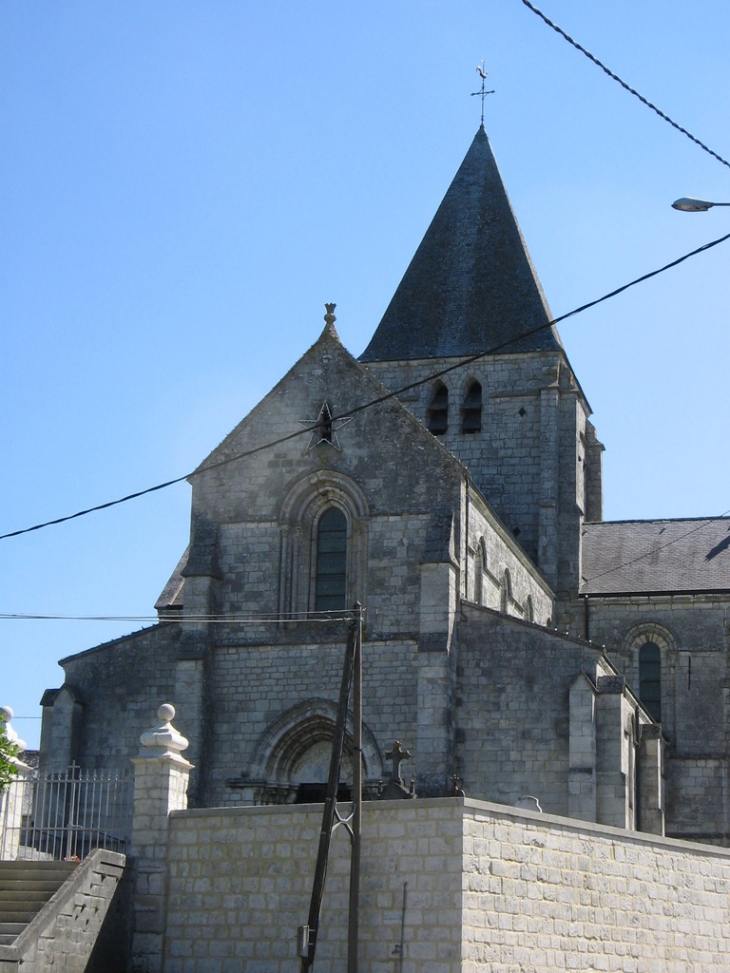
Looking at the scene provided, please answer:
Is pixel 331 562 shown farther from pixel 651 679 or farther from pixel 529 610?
pixel 651 679

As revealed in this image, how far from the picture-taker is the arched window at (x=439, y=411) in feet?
128

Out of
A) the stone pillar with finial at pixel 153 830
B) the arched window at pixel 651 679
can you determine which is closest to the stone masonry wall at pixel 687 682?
the arched window at pixel 651 679

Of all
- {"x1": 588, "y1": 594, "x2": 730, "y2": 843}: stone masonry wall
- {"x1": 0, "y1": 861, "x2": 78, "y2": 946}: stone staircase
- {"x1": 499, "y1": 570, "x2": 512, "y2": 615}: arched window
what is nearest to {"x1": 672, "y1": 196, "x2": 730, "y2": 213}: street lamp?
{"x1": 0, "y1": 861, "x2": 78, "y2": 946}: stone staircase

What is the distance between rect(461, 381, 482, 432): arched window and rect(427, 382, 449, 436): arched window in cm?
43

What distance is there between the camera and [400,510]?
→ 28.3 metres

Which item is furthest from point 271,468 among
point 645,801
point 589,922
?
point 589,922

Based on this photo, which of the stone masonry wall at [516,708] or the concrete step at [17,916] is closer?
the concrete step at [17,916]

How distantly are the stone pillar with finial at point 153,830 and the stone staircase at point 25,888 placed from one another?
0.84 m

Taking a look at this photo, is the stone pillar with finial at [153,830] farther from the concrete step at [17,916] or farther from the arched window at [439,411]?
the arched window at [439,411]

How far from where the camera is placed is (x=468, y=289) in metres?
40.8

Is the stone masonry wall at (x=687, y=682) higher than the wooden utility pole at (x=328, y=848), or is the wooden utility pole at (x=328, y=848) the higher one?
the stone masonry wall at (x=687, y=682)

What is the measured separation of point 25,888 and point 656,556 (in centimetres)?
2353

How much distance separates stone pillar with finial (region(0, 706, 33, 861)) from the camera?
817 inches

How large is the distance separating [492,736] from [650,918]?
8.52m
